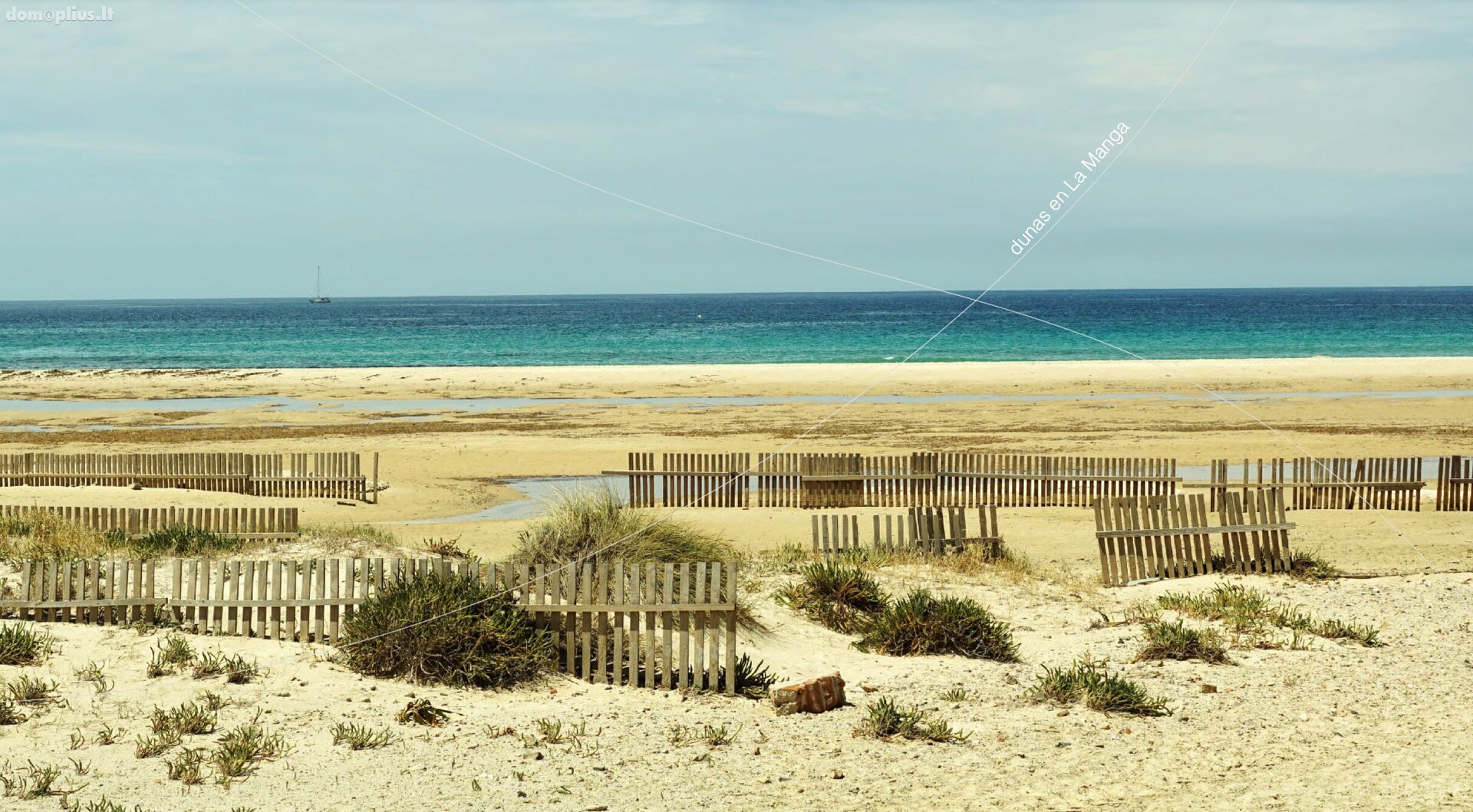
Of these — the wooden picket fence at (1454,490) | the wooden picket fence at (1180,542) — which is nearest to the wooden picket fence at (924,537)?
the wooden picket fence at (1180,542)

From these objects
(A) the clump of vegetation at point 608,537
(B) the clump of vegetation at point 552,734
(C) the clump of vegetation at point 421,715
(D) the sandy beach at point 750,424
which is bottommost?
(D) the sandy beach at point 750,424

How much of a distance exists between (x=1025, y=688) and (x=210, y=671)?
19.3 ft

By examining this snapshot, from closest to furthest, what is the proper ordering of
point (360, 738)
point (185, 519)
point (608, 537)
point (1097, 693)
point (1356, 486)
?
point (360, 738) < point (1097, 693) < point (608, 537) < point (185, 519) < point (1356, 486)

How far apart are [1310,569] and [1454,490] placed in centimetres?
932

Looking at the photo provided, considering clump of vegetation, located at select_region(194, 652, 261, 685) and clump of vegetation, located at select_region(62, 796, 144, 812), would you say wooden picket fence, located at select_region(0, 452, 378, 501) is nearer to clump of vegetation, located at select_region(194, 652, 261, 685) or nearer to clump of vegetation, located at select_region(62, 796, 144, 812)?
clump of vegetation, located at select_region(194, 652, 261, 685)

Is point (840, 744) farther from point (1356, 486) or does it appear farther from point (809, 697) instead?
point (1356, 486)

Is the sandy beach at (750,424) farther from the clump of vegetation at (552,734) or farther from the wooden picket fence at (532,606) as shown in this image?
the clump of vegetation at (552,734)

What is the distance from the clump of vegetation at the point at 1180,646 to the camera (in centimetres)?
1001

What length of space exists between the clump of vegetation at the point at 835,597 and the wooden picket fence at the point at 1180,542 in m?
3.28

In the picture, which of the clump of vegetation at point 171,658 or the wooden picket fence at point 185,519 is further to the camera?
the wooden picket fence at point 185,519

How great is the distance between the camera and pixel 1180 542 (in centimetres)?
1404

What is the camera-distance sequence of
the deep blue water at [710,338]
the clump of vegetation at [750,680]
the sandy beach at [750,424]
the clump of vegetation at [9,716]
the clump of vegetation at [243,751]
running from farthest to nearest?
the deep blue water at [710,338]
the sandy beach at [750,424]
the clump of vegetation at [750,680]
the clump of vegetation at [9,716]
the clump of vegetation at [243,751]

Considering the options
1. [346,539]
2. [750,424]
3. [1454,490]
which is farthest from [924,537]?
[750,424]

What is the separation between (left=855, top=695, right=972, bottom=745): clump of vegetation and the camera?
7.94 metres
